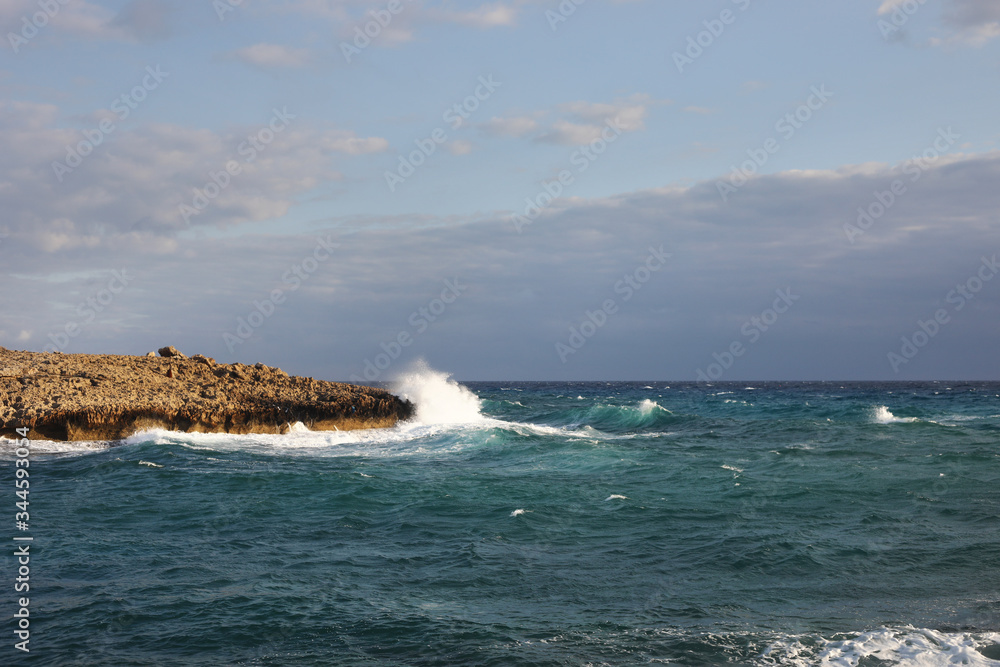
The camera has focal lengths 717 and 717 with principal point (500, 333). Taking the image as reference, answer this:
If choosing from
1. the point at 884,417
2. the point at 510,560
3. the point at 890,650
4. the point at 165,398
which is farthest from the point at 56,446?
the point at 884,417

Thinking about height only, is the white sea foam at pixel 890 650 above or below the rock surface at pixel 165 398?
below

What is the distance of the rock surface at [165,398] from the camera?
76.5 ft

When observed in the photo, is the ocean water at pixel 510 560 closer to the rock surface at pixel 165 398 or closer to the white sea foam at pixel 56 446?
the white sea foam at pixel 56 446

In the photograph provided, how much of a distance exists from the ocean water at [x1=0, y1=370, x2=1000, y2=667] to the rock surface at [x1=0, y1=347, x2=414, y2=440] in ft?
6.61

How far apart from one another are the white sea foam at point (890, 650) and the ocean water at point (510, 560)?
0.10 ft

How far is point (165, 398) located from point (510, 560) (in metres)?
19.5

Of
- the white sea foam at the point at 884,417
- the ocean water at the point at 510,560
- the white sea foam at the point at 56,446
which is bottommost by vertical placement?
the ocean water at the point at 510,560

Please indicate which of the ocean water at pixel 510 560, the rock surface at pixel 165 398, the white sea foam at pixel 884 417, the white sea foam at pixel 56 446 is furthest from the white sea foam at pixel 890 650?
the white sea foam at pixel 884 417

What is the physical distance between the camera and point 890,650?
7359 mm

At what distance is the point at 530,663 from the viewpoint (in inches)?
278

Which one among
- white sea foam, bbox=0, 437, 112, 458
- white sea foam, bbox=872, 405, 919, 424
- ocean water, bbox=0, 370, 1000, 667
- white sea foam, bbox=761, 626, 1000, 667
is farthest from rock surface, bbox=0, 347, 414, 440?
white sea foam, bbox=872, 405, 919, 424

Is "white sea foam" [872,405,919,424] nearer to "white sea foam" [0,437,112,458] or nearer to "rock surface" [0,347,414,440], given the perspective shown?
"rock surface" [0,347,414,440]

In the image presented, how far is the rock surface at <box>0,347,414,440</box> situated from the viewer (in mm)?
23328

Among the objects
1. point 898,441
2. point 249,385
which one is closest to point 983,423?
point 898,441
